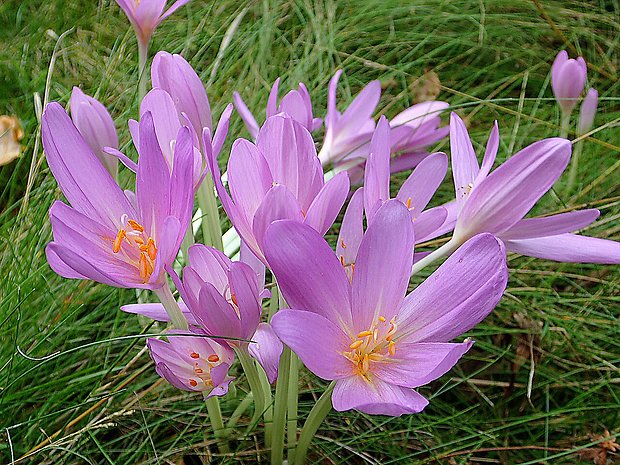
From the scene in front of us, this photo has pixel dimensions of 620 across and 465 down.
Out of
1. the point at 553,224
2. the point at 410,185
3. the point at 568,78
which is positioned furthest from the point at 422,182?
the point at 568,78

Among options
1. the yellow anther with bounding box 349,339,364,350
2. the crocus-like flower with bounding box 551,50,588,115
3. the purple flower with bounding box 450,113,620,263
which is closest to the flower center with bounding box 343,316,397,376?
the yellow anther with bounding box 349,339,364,350

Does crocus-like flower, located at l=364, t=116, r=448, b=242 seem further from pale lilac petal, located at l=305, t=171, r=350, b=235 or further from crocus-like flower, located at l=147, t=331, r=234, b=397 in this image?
crocus-like flower, located at l=147, t=331, r=234, b=397

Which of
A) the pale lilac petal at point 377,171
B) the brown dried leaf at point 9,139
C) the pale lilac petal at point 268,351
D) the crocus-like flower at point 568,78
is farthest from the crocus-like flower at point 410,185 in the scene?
the brown dried leaf at point 9,139

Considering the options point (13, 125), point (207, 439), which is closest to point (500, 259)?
point (207, 439)

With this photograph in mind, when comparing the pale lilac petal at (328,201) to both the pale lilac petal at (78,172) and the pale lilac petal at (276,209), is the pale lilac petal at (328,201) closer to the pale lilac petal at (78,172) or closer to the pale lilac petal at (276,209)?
the pale lilac petal at (276,209)

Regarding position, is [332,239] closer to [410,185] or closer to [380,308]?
[410,185]
